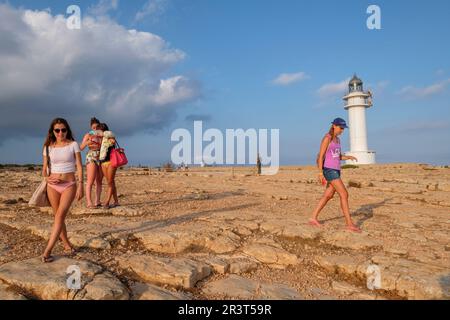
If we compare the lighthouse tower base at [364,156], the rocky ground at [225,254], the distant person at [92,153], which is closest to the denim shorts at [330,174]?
the rocky ground at [225,254]

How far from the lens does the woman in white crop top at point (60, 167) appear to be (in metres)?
4.75

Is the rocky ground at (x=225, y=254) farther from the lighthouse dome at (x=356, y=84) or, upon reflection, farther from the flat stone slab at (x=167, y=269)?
the lighthouse dome at (x=356, y=84)

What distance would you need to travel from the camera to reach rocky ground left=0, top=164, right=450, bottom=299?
165 inches

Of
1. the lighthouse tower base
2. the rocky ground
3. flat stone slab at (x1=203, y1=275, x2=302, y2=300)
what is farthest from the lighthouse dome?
flat stone slab at (x1=203, y1=275, x2=302, y2=300)

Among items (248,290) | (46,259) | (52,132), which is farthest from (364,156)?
(46,259)

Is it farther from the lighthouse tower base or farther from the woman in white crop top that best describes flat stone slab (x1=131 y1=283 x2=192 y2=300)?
the lighthouse tower base

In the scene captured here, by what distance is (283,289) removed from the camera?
440cm

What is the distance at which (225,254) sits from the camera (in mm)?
5629

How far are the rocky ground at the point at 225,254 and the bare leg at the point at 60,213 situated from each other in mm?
258

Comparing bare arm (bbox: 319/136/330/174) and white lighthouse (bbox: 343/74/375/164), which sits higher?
white lighthouse (bbox: 343/74/375/164)

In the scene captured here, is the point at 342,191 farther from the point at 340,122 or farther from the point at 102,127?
the point at 102,127

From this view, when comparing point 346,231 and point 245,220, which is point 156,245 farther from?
point 346,231
